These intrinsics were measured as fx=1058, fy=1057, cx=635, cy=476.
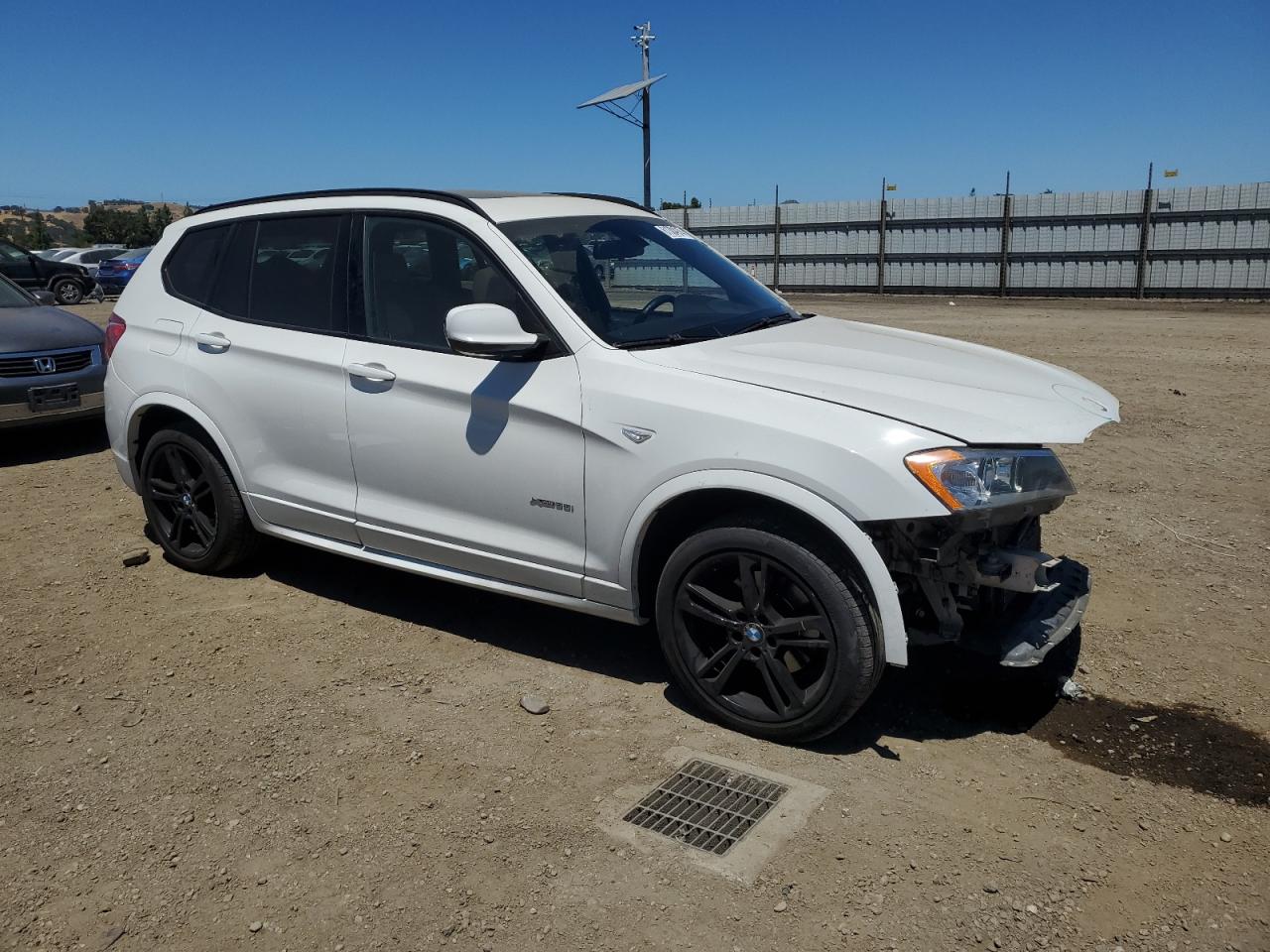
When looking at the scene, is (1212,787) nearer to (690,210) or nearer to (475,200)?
(475,200)

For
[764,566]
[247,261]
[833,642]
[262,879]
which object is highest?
[247,261]

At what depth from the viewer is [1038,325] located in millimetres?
18109

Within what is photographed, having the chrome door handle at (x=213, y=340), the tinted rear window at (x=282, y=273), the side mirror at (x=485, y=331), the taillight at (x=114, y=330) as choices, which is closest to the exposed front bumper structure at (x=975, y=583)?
the side mirror at (x=485, y=331)

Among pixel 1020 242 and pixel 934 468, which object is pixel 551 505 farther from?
pixel 1020 242

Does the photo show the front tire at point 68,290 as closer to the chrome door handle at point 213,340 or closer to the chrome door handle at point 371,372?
the chrome door handle at point 213,340

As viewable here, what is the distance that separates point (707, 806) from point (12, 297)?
8.83 m

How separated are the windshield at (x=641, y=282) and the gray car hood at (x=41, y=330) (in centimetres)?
587

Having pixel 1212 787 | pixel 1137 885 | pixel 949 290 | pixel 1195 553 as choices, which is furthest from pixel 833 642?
pixel 949 290

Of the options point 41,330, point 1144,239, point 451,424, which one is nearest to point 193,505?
point 451,424

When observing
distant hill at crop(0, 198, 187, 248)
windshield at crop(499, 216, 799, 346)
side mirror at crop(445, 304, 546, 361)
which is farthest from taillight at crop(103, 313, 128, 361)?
distant hill at crop(0, 198, 187, 248)

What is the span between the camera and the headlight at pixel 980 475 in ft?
10.8

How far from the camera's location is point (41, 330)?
342 inches

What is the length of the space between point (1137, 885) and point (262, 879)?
2483mm

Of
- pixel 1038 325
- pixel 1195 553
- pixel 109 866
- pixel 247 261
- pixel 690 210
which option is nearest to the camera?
pixel 109 866
